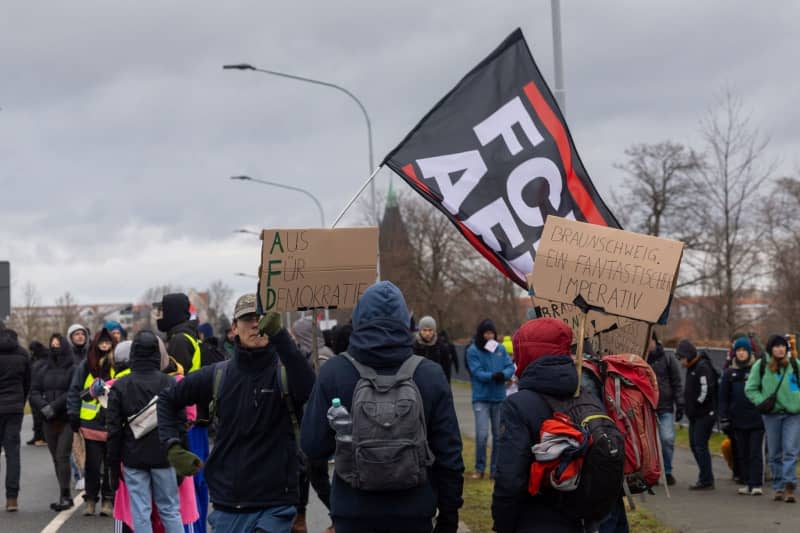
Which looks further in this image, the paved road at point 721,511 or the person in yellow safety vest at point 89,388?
the person in yellow safety vest at point 89,388

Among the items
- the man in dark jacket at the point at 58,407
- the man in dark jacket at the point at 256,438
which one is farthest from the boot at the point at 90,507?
the man in dark jacket at the point at 256,438

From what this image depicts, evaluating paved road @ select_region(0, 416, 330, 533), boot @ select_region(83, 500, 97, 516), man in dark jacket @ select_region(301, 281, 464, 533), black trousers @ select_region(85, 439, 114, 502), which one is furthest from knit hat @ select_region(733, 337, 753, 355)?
man in dark jacket @ select_region(301, 281, 464, 533)

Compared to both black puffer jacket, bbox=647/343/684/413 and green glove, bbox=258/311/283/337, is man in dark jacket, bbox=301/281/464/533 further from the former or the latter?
black puffer jacket, bbox=647/343/684/413

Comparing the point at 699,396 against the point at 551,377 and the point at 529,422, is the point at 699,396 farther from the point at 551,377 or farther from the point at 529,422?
the point at 529,422

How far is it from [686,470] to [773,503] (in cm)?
320

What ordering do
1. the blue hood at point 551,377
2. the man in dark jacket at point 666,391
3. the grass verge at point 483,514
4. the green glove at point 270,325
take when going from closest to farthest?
the blue hood at point 551,377, the green glove at point 270,325, the grass verge at point 483,514, the man in dark jacket at point 666,391

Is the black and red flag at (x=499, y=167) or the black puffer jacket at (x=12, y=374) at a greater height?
the black and red flag at (x=499, y=167)

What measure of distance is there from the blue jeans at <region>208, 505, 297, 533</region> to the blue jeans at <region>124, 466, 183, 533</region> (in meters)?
2.45

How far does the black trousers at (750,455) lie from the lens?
12.7 m

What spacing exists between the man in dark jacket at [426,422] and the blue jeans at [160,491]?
3.44 meters

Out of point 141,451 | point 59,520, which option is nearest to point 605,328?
point 141,451

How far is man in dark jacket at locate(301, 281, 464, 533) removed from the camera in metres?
4.84

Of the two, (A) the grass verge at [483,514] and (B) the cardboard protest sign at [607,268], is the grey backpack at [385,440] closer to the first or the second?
(B) the cardboard protest sign at [607,268]

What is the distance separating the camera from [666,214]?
51.0 m
